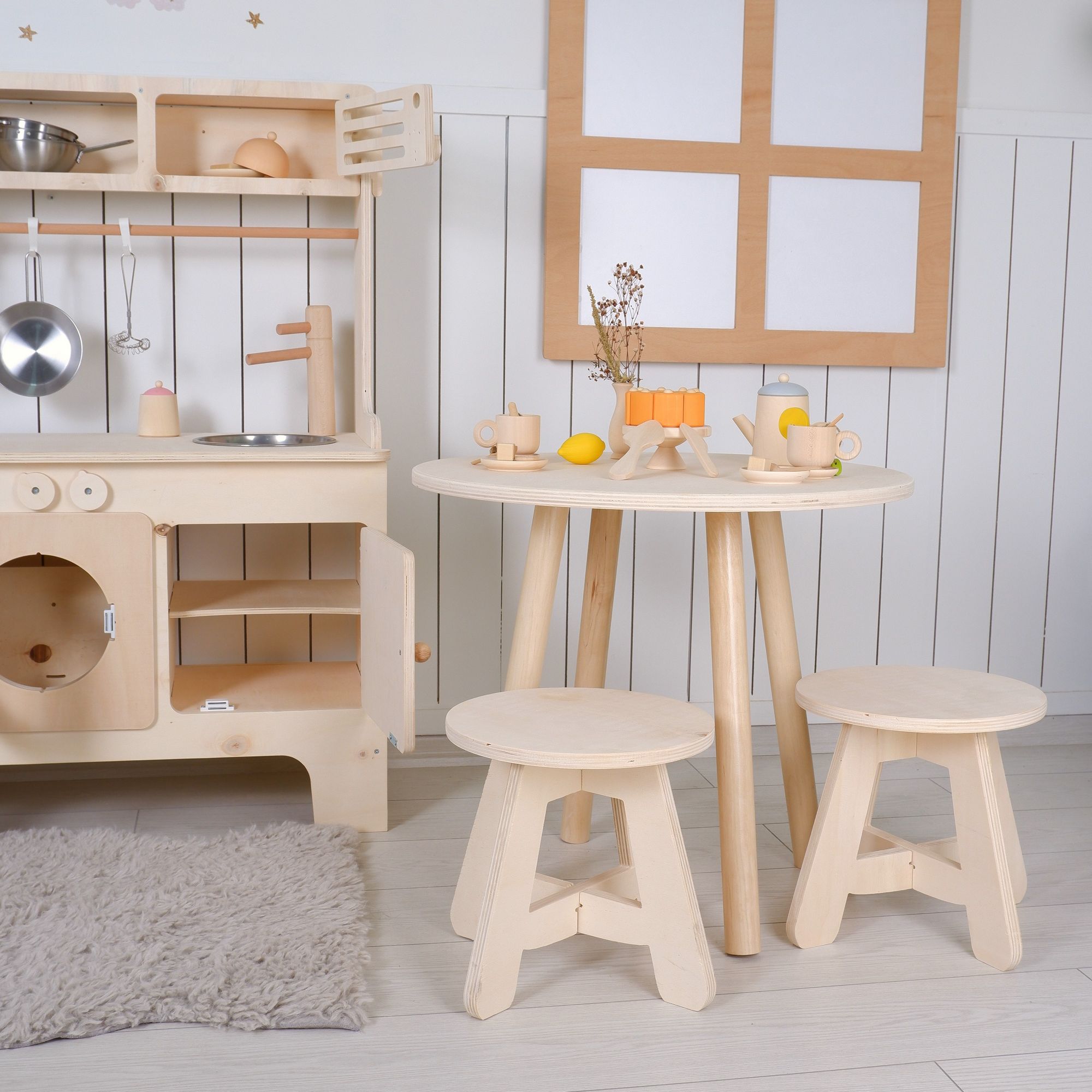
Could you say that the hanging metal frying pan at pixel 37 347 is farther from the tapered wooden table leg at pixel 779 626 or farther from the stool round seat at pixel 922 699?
the stool round seat at pixel 922 699

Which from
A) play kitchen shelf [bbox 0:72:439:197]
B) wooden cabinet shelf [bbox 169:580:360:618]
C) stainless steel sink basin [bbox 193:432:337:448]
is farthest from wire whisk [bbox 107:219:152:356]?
wooden cabinet shelf [bbox 169:580:360:618]

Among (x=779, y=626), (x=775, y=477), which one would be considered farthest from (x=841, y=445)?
(x=779, y=626)

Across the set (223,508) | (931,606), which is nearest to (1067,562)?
(931,606)

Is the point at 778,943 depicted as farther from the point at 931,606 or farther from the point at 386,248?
the point at 386,248

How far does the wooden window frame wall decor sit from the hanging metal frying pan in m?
1.01

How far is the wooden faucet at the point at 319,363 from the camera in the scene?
2.37m

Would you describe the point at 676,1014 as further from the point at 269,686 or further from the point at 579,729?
the point at 269,686

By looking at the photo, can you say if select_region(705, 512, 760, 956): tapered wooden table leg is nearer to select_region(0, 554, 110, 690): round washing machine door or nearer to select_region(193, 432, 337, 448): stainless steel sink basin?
select_region(193, 432, 337, 448): stainless steel sink basin

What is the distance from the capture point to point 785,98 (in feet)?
8.46

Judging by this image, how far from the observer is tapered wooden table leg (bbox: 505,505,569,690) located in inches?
74.1

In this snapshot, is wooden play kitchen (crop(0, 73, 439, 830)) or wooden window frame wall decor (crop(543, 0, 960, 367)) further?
wooden window frame wall decor (crop(543, 0, 960, 367))

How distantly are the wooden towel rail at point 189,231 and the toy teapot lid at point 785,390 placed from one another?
0.92 metres

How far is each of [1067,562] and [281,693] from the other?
194 centimetres

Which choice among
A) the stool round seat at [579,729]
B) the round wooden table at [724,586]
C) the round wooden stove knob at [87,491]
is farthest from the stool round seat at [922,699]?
the round wooden stove knob at [87,491]
